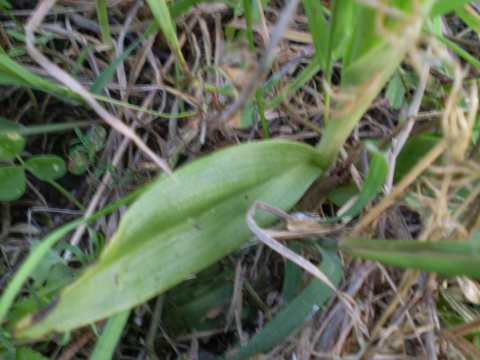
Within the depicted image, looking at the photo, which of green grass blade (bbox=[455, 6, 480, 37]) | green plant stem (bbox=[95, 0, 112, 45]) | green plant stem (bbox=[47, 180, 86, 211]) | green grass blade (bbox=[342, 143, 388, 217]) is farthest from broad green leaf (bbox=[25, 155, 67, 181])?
green grass blade (bbox=[455, 6, 480, 37])

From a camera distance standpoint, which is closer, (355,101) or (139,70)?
(355,101)

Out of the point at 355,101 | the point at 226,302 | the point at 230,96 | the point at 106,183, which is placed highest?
the point at 355,101

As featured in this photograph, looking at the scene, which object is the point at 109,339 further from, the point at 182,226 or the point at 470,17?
the point at 470,17

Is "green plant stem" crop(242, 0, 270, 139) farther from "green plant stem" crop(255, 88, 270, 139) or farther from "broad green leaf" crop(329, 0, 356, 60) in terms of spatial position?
"broad green leaf" crop(329, 0, 356, 60)

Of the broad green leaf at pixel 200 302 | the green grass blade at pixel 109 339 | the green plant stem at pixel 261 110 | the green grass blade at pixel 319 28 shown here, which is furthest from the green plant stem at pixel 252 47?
the green grass blade at pixel 109 339

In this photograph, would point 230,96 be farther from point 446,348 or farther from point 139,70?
point 446,348

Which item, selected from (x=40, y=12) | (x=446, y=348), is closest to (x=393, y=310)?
(x=446, y=348)

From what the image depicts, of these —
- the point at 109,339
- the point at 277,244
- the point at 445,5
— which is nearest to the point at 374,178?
the point at 277,244
